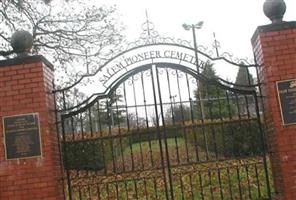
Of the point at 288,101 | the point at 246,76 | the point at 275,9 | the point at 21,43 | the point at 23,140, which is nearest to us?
the point at 288,101

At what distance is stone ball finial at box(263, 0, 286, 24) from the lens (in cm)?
624

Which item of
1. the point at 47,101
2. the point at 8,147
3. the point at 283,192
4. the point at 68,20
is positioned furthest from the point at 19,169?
the point at 68,20

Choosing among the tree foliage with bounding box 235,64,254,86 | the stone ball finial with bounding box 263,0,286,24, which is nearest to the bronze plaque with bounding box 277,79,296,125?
the tree foliage with bounding box 235,64,254,86

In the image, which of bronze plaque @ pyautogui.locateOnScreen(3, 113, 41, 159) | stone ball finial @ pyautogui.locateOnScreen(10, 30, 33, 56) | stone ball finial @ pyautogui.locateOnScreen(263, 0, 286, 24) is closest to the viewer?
bronze plaque @ pyautogui.locateOnScreen(3, 113, 41, 159)

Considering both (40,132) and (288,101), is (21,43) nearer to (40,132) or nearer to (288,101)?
(40,132)

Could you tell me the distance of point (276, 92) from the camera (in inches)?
237

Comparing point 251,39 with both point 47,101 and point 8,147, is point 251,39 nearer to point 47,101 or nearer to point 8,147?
point 47,101

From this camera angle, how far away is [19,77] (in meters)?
6.20

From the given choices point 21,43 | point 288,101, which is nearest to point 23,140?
point 21,43

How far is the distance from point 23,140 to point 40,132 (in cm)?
24

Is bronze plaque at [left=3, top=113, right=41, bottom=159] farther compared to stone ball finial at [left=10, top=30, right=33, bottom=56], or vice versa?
stone ball finial at [left=10, top=30, right=33, bottom=56]

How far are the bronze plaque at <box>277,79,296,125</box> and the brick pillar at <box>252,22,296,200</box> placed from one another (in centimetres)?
5

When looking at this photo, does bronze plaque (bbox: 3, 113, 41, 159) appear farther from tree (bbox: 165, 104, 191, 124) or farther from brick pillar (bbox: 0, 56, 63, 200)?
tree (bbox: 165, 104, 191, 124)

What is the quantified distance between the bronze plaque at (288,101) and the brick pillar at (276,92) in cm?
5
